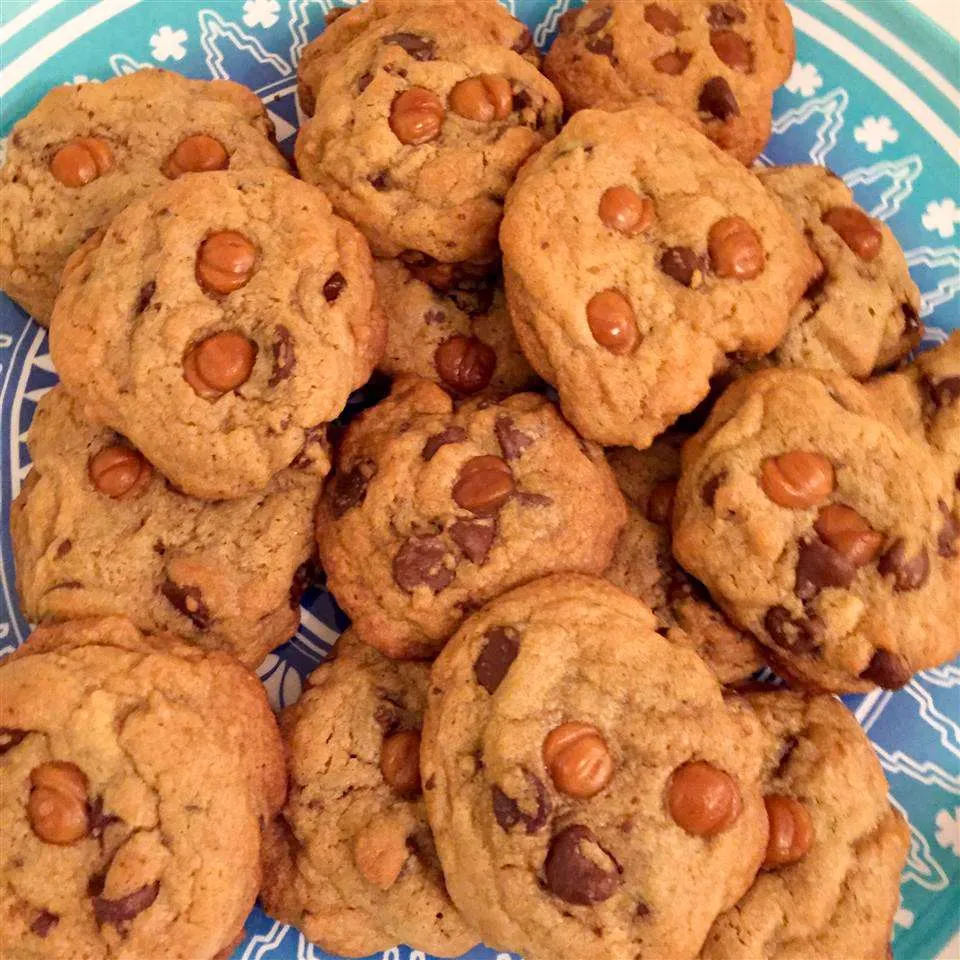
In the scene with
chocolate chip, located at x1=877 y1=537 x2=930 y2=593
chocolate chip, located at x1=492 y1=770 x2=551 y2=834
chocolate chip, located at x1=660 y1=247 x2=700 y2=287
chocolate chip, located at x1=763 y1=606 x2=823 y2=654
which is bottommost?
chocolate chip, located at x1=492 y1=770 x2=551 y2=834

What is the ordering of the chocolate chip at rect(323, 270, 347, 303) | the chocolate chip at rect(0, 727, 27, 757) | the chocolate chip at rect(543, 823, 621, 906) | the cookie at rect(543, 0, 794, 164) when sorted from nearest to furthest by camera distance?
the chocolate chip at rect(543, 823, 621, 906)
the chocolate chip at rect(0, 727, 27, 757)
the chocolate chip at rect(323, 270, 347, 303)
the cookie at rect(543, 0, 794, 164)

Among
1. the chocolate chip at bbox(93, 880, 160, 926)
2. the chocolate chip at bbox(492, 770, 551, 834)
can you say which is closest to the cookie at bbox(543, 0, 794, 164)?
the chocolate chip at bbox(492, 770, 551, 834)

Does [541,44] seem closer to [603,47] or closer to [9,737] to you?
[603,47]

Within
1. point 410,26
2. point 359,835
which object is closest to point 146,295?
point 410,26

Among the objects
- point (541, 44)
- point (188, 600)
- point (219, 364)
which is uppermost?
point (541, 44)

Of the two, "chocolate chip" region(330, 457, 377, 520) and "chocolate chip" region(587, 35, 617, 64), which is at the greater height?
"chocolate chip" region(587, 35, 617, 64)

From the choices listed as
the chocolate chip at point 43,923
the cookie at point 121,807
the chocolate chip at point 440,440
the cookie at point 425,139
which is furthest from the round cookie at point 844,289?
the chocolate chip at point 43,923

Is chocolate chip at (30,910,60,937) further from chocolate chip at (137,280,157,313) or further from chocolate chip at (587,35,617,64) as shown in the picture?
chocolate chip at (587,35,617,64)

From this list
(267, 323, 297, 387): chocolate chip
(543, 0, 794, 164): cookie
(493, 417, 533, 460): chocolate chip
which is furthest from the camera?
(543, 0, 794, 164): cookie
